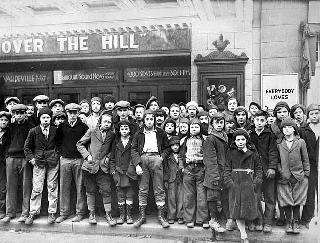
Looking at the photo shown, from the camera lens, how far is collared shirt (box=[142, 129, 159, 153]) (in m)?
4.82

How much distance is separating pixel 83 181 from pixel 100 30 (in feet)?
13.2

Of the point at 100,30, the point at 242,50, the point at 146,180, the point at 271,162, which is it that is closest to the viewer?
the point at 271,162

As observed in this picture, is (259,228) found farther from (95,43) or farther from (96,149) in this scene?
(95,43)

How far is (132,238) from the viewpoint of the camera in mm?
4660

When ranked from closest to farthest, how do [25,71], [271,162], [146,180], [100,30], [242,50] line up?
[271,162] → [146,180] → [242,50] → [100,30] → [25,71]

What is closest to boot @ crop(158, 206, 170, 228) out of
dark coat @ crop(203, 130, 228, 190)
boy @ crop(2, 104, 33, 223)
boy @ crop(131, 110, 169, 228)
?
boy @ crop(131, 110, 169, 228)

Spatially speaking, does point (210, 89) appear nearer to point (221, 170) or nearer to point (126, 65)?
point (126, 65)

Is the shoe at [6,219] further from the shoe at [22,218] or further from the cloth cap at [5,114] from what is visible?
the cloth cap at [5,114]

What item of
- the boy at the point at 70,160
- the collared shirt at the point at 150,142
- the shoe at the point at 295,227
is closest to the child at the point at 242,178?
the shoe at the point at 295,227

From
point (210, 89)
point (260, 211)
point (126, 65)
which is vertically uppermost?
point (126, 65)

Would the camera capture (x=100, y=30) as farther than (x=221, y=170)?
Yes

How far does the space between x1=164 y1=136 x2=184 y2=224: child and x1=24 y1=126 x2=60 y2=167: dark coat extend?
1541mm

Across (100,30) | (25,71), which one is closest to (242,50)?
(100,30)

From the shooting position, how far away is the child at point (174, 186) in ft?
15.9
